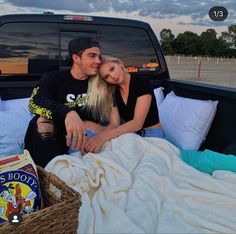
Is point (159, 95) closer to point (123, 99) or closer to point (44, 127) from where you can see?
point (123, 99)

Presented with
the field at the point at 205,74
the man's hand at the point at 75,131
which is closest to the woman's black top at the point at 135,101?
the man's hand at the point at 75,131

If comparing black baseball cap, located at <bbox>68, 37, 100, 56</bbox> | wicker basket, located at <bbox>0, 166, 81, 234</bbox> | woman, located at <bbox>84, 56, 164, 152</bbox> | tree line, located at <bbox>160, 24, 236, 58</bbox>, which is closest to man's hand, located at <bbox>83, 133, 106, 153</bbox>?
woman, located at <bbox>84, 56, 164, 152</bbox>

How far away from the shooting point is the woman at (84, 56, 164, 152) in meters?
3.19

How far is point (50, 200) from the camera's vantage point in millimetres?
1793

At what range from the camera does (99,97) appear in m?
3.20

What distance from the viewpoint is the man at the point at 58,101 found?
2.94 meters

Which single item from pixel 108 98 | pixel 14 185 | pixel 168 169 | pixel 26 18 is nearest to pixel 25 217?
pixel 14 185

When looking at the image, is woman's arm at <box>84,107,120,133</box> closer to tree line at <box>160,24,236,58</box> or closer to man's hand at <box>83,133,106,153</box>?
man's hand at <box>83,133,106,153</box>

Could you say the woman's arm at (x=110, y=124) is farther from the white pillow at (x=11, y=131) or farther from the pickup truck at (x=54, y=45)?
the white pillow at (x=11, y=131)

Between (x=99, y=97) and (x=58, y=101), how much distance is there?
1.07 feet

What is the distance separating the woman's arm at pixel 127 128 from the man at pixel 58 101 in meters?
0.19

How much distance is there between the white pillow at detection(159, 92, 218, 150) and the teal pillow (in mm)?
574

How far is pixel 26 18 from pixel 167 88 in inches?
64.1

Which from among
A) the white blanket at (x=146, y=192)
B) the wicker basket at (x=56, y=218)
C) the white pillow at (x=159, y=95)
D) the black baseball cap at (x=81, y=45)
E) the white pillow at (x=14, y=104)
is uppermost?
the black baseball cap at (x=81, y=45)
